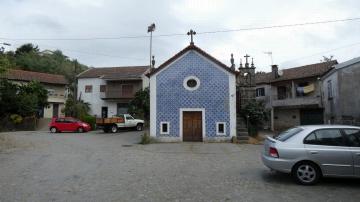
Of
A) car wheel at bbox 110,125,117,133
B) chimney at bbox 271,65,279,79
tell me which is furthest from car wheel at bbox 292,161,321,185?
chimney at bbox 271,65,279,79

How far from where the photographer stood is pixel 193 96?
2245cm

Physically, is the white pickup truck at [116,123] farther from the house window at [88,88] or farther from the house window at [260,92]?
the house window at [260,92]

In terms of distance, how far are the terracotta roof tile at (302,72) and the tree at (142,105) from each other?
13.9 meters

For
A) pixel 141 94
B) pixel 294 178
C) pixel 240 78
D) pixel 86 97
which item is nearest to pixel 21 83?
pixel 86 97

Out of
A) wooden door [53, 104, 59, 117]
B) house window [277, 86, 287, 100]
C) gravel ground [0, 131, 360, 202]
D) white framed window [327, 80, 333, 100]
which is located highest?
house window [277, 86, 287, 100]

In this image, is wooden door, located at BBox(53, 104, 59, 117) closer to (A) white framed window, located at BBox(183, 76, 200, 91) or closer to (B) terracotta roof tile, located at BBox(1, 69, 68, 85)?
(B) terracotta roof tile, located at BBox(1, 69, 68, 85)

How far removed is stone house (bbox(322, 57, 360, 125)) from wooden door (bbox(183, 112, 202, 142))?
362 inches

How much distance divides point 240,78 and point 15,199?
26.5 metres

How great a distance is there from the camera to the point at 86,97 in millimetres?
46188

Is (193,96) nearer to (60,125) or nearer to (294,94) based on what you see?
(60,125)

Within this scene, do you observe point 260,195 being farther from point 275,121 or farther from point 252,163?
point 275,121

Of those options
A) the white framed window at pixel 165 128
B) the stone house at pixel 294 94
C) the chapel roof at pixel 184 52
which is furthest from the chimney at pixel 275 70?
the white framed window at pixel 165 128

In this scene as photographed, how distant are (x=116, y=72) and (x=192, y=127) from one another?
26210mm

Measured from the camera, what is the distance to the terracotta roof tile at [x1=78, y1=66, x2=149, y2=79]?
144 ft
